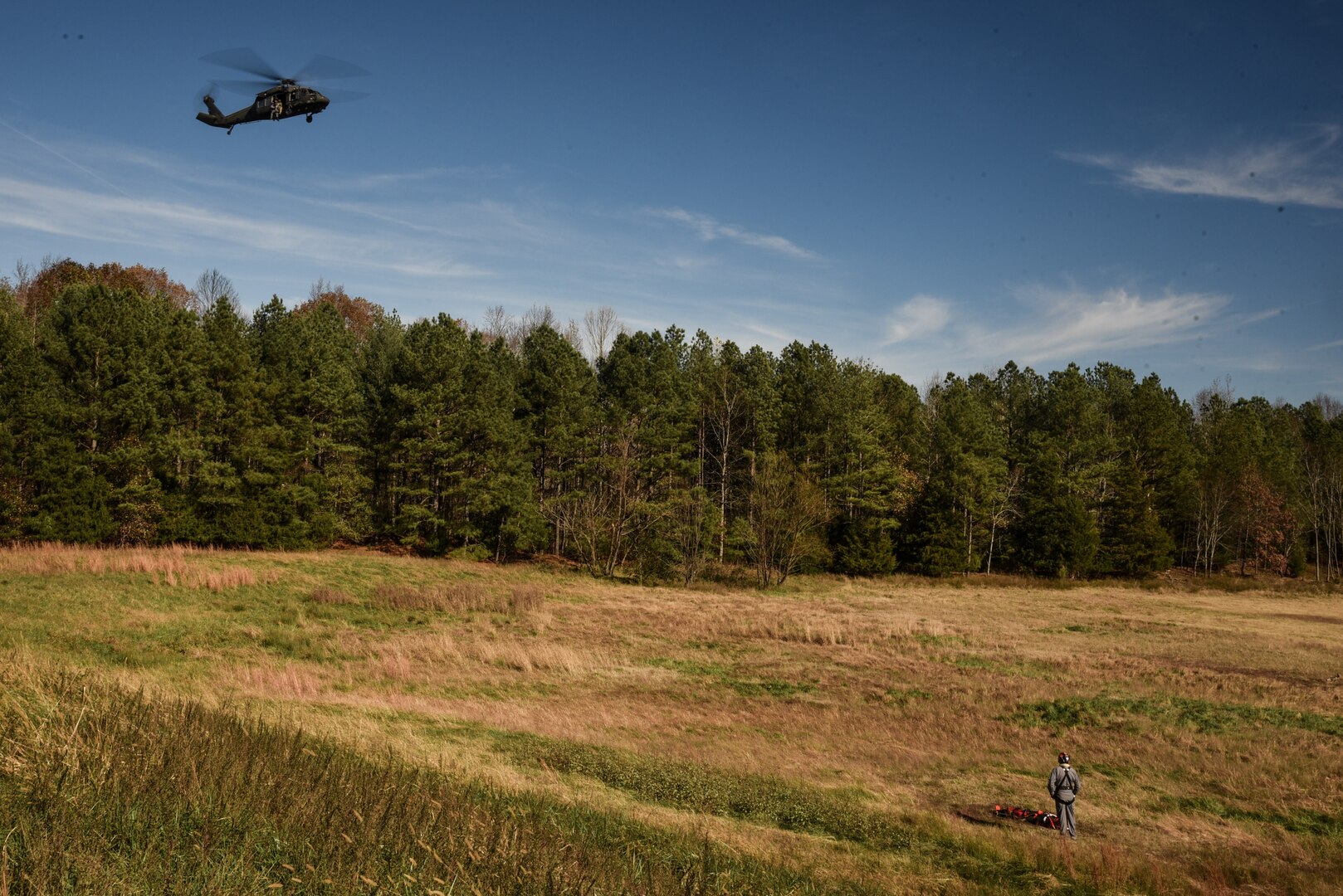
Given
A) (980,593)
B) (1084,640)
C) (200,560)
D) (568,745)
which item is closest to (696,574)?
(980,593)

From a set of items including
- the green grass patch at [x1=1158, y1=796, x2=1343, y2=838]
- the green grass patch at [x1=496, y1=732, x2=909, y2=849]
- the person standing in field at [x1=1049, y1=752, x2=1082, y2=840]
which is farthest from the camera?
the green grass patch at [x1=1158, y1=796, x2=1343, y2=838]

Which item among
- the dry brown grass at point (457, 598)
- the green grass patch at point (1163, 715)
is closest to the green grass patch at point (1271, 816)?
the green grass patch at point (1163, 715)

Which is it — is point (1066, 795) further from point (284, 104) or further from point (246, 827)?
point (284, 104)

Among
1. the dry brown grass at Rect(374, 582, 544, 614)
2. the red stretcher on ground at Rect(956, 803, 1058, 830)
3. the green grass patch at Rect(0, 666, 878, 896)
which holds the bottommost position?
the dry brown grass at Rect(374, 582, 544, 614)

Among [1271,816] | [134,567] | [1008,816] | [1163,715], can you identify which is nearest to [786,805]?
[1008,816]

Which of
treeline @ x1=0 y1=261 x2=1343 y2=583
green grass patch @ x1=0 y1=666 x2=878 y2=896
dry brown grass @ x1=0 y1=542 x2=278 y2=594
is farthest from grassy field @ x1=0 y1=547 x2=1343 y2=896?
treeline @ x1=0 y1=261 x2=1343 y2=583

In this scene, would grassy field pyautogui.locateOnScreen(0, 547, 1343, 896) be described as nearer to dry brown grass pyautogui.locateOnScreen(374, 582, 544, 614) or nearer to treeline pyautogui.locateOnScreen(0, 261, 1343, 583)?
dry brown grass pyautogui.locateOnScreen(374, 582, 544, 614)

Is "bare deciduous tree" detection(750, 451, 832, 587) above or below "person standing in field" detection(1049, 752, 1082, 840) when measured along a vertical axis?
above

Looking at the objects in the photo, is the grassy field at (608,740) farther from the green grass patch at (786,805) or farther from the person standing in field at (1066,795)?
the person standing in field at (1066,795)

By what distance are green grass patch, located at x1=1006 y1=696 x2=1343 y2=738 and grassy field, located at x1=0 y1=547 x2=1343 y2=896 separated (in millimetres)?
139

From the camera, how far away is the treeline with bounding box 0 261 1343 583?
41000mm

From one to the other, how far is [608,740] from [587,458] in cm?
4030

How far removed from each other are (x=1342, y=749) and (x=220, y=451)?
175 ft

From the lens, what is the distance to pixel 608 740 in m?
16.8
